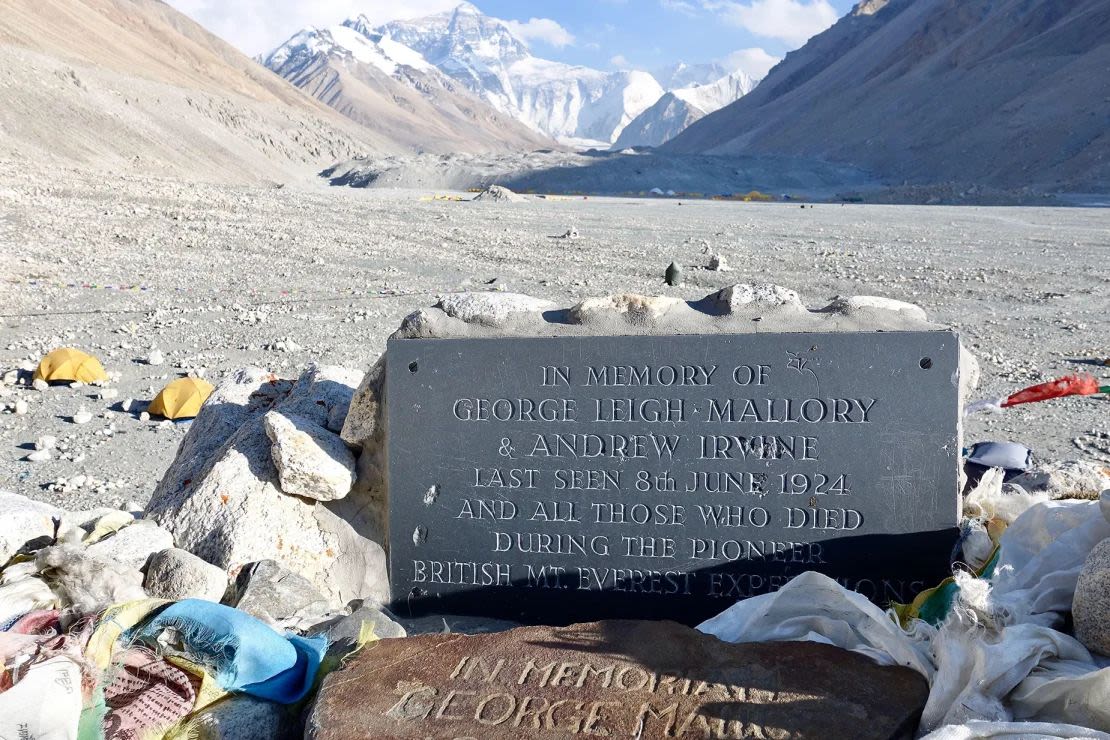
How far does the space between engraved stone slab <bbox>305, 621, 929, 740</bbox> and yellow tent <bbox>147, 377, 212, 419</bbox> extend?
3847 millimetres

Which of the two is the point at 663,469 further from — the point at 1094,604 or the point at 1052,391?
the point at 1052,391

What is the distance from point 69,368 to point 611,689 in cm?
556

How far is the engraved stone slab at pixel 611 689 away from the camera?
223 cm

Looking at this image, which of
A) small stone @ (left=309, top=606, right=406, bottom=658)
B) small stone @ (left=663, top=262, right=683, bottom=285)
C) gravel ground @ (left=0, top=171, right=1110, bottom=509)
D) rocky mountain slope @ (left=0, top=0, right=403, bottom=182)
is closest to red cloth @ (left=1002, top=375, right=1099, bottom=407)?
gravel ground @ (left=0, top=171, right=1110, bottom=509)

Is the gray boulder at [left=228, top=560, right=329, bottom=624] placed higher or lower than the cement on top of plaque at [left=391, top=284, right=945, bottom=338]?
lower

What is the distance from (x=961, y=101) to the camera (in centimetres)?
5078

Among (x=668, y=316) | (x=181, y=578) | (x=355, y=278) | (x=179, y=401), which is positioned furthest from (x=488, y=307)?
(x=355, y=278)

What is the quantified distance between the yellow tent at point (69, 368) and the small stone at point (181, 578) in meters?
4.10

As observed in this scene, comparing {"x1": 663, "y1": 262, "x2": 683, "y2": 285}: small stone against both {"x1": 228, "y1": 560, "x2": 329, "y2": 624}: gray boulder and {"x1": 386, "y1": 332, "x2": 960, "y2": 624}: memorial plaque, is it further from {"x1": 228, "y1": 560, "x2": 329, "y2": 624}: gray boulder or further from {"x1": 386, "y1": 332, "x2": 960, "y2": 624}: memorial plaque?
{"x1": 228, "y1": 560, "x2": 329, "y2": 624}: gray boulder

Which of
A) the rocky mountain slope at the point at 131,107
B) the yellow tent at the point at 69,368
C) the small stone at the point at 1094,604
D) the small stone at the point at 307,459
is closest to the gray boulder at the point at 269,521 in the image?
the small stone at the point at 307,459

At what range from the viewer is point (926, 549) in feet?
9.80

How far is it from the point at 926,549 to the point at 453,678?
1.61 m

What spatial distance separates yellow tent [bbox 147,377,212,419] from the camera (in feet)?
19.5

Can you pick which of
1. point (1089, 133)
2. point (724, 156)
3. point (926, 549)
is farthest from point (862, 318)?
point (724, 156)
